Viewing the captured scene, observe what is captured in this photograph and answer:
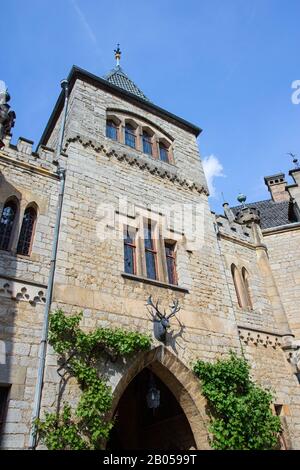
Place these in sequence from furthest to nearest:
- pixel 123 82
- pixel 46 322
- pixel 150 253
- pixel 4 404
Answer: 1. pixel 123 82
2. pixel 150 253
3. pixel 46 322
4. pixel 4 404

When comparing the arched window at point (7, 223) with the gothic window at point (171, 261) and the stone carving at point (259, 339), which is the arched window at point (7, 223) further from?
the stone carving at point (259, 339)

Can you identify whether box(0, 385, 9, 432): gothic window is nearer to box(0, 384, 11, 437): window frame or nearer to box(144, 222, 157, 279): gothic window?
box(0, 384, 11, 437): window frame

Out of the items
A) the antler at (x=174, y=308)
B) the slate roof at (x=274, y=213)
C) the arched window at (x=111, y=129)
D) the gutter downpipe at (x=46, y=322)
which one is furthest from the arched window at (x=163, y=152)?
the antler at (x=174, y=308)

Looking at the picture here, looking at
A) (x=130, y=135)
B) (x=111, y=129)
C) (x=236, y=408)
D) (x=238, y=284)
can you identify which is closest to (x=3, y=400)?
(x=236, y=408)

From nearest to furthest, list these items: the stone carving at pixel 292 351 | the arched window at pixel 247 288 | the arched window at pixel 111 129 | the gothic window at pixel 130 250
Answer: the gothic window at pixel 130 250
the stone carving at pixel 292 351
the arched window at pixel 247 288
the arched window at pixel 111 129

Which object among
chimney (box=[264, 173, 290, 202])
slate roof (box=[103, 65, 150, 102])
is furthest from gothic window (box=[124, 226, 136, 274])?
chimney (box=[264, 173, 290, 202])

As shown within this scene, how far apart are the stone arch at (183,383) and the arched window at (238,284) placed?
3299 millimetres

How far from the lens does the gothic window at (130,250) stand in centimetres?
849

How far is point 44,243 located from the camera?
7.39 meters

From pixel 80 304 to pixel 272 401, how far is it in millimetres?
5073

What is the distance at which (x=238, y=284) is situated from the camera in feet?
34.8

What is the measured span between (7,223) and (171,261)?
416 centimetres

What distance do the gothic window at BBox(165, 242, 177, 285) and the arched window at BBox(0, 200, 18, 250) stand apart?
3.93m

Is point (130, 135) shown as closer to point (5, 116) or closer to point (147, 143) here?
point (147, 143)
